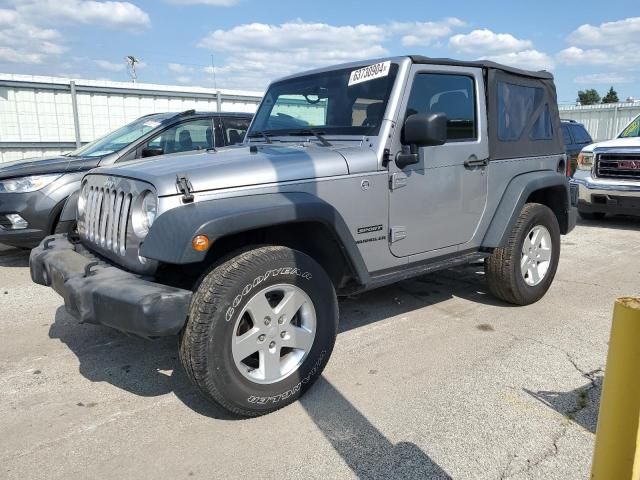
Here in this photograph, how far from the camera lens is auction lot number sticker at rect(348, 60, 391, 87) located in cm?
363

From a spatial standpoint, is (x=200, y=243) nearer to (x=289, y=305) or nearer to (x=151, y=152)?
(x=289, y=305)

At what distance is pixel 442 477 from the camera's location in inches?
92.8

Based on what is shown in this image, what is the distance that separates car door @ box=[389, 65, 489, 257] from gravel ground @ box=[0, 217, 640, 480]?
0.81 metres

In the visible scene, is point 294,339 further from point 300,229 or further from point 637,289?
point 637,289

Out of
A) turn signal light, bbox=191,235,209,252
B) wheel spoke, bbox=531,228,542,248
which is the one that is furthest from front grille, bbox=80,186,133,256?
wheel spoke, bbox=531,228,542,248

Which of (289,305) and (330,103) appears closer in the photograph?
(289,305)

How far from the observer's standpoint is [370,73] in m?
3.68

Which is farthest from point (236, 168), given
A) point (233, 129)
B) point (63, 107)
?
point (63, 107)

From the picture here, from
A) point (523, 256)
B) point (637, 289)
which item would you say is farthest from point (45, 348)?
point (637, 289)

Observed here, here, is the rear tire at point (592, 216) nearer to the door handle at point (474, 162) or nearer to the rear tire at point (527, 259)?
the rear tire at point (527, 259)

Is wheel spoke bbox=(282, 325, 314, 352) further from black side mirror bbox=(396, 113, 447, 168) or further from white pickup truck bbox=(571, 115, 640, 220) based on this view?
white pickup truck bbox=(571, 115, 640, 220)

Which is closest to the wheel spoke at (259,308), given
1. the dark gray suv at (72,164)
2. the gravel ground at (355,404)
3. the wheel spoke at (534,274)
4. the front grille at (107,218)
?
the gravel ground at (355,404)

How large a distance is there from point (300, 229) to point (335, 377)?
0.98 meters

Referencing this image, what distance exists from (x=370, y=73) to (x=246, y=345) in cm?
211
